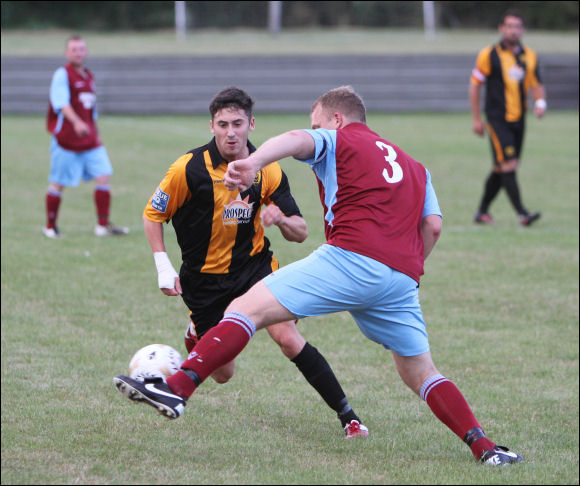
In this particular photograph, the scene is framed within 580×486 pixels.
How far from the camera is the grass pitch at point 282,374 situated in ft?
16.0

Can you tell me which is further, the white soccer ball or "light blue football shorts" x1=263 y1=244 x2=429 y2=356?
the white soccer ball

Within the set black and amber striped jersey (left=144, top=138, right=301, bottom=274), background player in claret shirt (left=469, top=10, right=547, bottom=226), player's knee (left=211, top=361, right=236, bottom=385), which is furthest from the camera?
background player in claret shirt (left=469, top=10, right=547, bottom=226)

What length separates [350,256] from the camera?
442 centimetres

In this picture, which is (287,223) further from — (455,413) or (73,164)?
(73,164)

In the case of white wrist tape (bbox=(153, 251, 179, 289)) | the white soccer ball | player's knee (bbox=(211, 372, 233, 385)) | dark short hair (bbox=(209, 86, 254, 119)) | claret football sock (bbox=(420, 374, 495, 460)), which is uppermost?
dark short hair (bbox=(209, 86, 254, 119))

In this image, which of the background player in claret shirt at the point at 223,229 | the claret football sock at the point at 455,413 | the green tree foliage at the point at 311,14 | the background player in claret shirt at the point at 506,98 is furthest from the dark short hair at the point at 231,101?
the green tree foliage at the point at 311,14

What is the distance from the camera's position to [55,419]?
5492 mm

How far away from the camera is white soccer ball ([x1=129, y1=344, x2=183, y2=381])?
4613 mm

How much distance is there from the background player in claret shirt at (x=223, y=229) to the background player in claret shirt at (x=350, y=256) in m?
0.49

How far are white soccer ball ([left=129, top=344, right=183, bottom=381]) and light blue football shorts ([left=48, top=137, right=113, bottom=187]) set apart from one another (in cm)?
664

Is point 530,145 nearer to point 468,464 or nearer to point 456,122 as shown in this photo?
point 456,122

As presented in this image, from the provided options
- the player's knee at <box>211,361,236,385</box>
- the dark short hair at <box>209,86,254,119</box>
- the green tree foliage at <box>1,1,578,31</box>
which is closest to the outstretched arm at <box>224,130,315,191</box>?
the dark short hair at <box>209,86,254,119</box>

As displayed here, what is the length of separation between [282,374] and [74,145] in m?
5.57

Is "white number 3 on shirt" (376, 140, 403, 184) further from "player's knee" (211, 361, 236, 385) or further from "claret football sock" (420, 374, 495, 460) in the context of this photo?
"player's knee" (211, 361, 236, 385)
